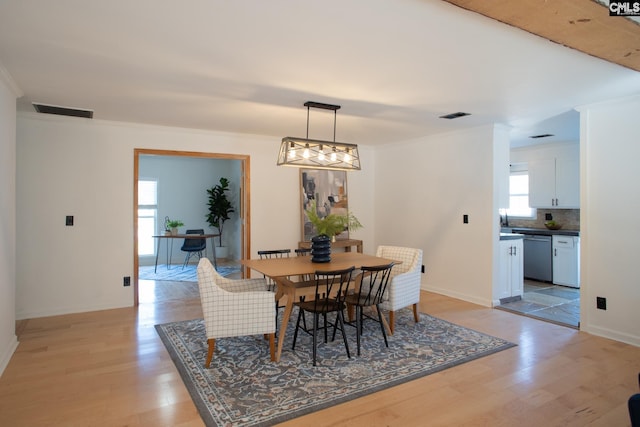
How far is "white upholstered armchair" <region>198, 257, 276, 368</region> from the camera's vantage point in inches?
116

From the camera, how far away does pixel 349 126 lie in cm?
492

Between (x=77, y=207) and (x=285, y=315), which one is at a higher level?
(x=77, y=207)

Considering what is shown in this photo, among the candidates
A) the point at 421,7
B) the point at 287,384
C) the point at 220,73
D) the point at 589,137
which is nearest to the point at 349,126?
the point at 220,73

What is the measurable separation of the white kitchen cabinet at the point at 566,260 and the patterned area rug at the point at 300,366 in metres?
3.07

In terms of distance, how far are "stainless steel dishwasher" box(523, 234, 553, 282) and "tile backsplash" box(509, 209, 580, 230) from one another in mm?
616

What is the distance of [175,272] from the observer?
24.1ft

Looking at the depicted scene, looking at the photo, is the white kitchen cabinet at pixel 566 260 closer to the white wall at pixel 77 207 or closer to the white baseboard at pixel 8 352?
the white wall at pixel 77 207

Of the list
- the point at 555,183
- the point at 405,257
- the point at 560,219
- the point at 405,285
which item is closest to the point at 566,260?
the point at 560,219

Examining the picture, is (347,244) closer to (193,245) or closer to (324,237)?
(324,237)

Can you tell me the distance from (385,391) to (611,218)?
9.43 feet

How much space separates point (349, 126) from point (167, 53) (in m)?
2.74

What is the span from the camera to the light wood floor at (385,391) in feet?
7.57

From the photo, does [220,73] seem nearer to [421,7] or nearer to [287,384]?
[421,7]

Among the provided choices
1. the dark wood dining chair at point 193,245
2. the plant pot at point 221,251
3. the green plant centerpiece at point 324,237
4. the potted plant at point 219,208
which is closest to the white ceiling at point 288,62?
the green plant centerpiece at point 324,237
